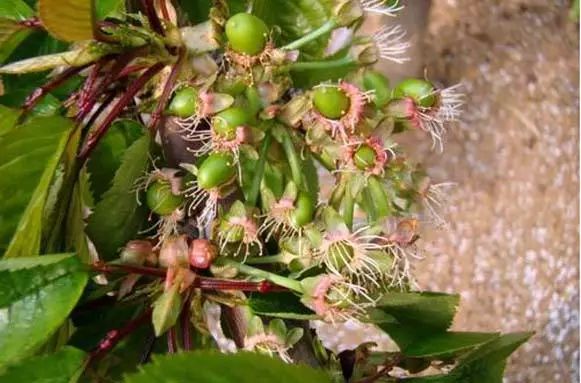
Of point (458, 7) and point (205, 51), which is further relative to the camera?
point (458, 7)

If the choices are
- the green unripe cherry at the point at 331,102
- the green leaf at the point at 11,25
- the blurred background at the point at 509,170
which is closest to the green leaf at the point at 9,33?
the green leaf at the point at 11,25

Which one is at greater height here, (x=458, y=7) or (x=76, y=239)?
(x=76, y=239)

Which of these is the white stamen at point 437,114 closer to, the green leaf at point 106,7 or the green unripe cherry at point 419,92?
the green unripe cherry at point 419,92

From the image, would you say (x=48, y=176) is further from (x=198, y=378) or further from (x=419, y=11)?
(x=419, y=11)

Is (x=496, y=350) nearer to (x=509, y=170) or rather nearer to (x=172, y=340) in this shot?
(x=172, y=340)

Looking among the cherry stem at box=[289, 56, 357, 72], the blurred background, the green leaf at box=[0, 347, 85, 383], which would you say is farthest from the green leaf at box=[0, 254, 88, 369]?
the blurred background

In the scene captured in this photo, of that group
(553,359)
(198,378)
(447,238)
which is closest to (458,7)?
(447,238)
